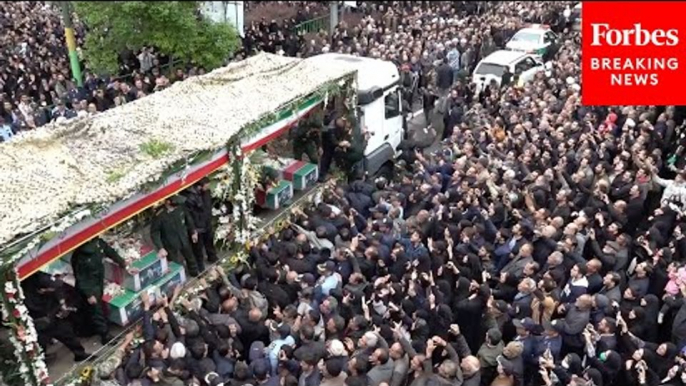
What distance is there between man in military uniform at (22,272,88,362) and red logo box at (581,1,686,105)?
20.1 ft

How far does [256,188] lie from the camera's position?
10500mm

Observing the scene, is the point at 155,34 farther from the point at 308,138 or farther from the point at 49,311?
the point at 49,311

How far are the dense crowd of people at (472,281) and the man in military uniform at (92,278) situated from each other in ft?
1.60

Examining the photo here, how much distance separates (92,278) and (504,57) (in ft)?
46.9

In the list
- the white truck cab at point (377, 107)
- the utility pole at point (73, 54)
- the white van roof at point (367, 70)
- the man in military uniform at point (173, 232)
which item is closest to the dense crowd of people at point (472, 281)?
the white truck cab at point (377, 107)

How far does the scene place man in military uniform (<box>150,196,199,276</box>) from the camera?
905 centimetres

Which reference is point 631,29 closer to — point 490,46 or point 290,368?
point 290,368

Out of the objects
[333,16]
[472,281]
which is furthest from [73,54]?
[472,281]

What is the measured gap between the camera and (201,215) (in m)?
9.48

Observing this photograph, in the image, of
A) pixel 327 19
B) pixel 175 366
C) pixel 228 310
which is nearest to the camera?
pixel 175 366

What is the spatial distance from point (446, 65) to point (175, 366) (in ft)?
43.8

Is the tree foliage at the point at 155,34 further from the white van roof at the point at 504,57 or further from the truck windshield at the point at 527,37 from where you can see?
the truck windshield at the point at 527,37

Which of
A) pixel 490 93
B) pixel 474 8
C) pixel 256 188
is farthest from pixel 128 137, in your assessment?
pixel 474 8

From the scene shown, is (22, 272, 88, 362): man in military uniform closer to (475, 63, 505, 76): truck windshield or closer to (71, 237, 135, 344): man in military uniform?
(71, 237, 135, 344): man in military uniform
